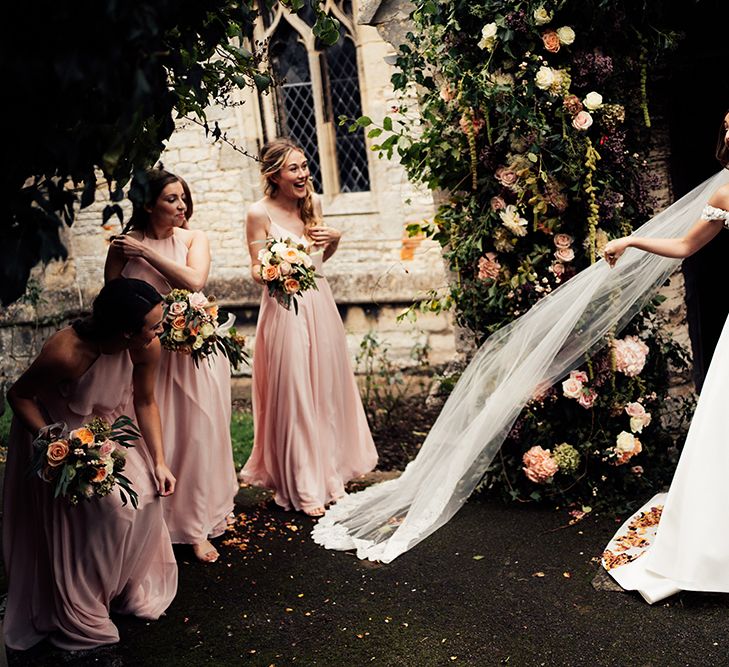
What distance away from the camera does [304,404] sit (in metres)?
5.86

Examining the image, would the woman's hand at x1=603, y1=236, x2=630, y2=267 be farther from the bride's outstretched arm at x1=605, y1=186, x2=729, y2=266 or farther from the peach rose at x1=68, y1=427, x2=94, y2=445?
the peach rose at x1=68, y1=427, x2=94, y2=445

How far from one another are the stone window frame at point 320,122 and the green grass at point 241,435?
2.67 meters

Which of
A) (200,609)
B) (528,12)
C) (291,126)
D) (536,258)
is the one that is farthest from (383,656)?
(291,126)

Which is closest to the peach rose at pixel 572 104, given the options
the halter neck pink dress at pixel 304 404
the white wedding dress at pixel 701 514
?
the white wedding dress at pixel 701 514

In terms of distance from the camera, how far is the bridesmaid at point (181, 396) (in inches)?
207

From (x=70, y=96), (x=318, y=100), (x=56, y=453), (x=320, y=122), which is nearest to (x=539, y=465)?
(x=56, y=453)

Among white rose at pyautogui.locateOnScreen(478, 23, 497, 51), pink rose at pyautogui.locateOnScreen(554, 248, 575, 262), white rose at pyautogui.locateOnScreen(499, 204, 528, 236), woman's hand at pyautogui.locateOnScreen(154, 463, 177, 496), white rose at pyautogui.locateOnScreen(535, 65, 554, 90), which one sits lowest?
woman's hand at pyautogui.locateOnScreen(154, 463, 177, 496)

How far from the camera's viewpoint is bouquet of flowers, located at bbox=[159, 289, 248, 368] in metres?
5.01

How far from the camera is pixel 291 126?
10.5m

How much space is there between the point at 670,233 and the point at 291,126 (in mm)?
6446

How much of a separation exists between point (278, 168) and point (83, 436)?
2.51 metres

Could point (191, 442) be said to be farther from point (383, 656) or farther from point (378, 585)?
point (383, 656)

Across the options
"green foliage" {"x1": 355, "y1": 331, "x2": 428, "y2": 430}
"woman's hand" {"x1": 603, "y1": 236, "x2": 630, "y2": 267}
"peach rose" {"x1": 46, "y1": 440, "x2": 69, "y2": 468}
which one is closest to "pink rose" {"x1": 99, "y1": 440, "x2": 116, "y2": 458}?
"peach rose" {"x1": 46, "y1": 440, "x2": 69, "y2": 468}

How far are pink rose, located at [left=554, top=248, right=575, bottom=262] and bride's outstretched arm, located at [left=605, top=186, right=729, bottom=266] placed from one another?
672 mm
